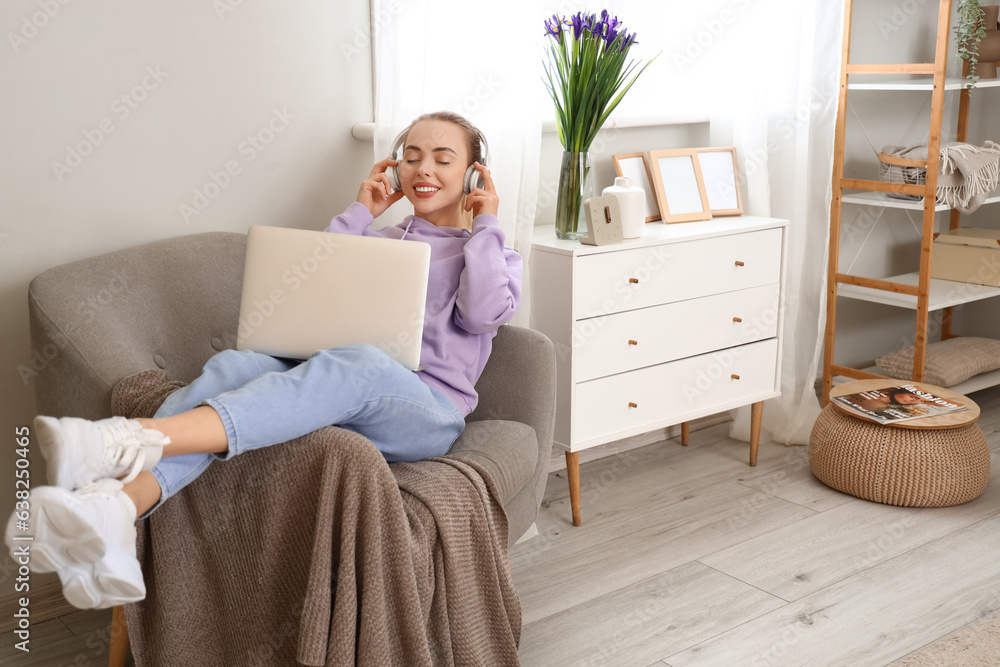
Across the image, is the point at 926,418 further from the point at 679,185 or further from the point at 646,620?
the point at 646,620

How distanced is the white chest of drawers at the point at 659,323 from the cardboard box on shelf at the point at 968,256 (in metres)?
0.96

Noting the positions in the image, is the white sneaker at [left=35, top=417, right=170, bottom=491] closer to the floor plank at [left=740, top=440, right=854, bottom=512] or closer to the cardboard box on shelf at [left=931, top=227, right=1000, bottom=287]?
the floor plank at [left=740, top=440, right=854, bottom=512]

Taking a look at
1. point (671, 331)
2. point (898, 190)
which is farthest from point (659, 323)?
point (898, 190)

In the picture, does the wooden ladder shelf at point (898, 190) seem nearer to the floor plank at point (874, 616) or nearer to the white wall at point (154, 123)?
the floor plank at point (874, 616)

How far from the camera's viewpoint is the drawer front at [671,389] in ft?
7.45

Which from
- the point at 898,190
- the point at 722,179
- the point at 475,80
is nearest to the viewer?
the point at 475,80

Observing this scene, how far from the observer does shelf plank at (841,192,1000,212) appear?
9.13 ft

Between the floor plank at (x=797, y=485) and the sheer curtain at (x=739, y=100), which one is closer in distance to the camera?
the sheer curtain at (x=739, y=100)

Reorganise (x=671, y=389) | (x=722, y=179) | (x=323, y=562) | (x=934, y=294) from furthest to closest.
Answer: (x=934, y=294), (x=722, y=179), (x=671, y=389), (x=323, y=562)

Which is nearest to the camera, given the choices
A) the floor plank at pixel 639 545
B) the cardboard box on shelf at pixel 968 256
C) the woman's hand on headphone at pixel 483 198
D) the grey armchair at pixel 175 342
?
the grey armchair at pixel 175 342

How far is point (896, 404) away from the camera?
2.47m

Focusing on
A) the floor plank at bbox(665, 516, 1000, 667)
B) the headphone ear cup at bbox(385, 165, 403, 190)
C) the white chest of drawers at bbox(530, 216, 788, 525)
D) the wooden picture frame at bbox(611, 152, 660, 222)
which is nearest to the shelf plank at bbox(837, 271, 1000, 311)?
the white chest of drawers at bbox(530, 216, 788, 525)

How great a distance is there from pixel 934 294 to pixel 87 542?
2741 mm

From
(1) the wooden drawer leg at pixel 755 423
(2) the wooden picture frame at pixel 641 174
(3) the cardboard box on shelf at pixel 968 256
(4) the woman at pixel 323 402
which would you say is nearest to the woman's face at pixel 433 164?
(4) the woman at pixel 323 402
